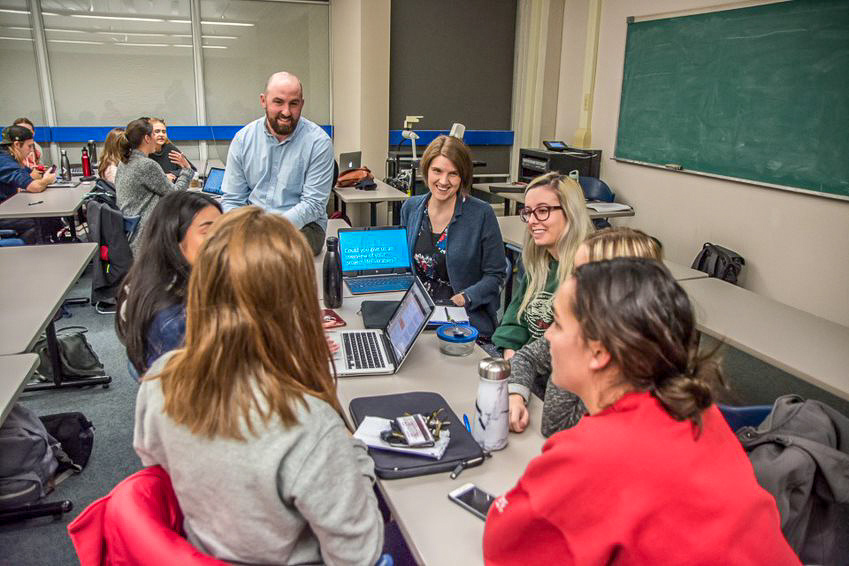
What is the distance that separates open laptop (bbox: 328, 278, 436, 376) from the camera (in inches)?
76.8

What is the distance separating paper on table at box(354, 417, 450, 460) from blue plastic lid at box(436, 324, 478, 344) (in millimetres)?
543

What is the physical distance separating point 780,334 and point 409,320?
171cm

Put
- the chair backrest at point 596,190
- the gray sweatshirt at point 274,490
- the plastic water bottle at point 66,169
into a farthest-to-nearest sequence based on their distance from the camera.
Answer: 1. the plastic water bottle at point 66,169
2. the chair backrest at point 596,190
3. the gray sweatshirt at point 274,490

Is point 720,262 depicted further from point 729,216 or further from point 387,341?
point 387,341

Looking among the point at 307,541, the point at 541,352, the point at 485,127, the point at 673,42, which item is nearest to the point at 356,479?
the point at 307,541

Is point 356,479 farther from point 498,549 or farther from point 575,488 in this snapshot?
point 575,488

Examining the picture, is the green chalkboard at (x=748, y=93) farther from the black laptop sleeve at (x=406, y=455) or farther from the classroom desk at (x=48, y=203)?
the classroom desk at (x=48, y=203)

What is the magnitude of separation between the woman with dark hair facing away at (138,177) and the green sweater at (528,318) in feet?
10.5

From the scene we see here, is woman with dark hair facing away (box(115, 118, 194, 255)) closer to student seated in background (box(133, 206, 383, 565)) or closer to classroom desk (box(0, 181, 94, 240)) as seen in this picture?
classroom desk (box(0, 181, 94, 240))

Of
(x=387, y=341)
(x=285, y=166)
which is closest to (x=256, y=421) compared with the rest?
(x=387, y=341)

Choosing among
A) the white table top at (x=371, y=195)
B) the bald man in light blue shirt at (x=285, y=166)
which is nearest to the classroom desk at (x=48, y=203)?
the bald man in light blue shirt at (x=285, y=166)

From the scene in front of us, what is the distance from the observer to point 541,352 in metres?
1.97

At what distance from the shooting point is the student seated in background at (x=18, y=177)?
487cm

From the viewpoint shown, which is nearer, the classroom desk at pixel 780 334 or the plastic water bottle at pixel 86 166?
the classroom desk at pixel 780 334
